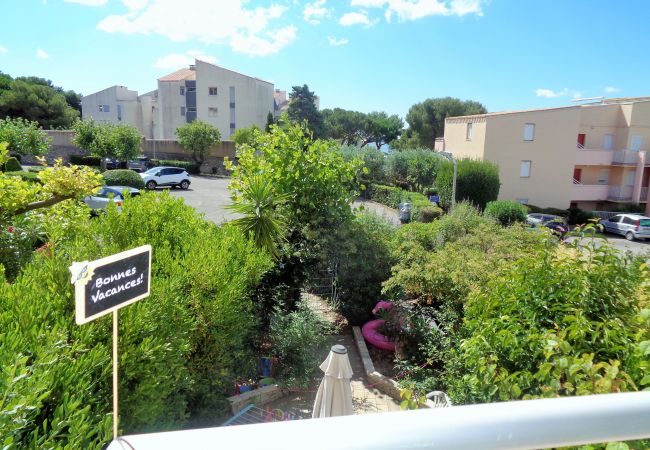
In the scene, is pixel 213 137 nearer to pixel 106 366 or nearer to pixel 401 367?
pixel 401 367

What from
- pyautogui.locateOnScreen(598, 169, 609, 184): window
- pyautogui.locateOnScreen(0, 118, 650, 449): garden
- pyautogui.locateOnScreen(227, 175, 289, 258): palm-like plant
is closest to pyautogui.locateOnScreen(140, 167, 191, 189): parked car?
pyautogui.locateOnScreen(0, 118, 650, 449): garden

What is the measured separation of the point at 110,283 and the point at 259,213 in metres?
5.73

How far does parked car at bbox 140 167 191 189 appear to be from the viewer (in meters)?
31.7

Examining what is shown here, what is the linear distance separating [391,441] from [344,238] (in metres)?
8.09

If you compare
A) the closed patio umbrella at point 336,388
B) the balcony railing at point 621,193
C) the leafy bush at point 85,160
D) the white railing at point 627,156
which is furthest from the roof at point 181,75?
the closed patio umbrella at point 336,388

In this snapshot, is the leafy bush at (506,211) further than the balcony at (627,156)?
No

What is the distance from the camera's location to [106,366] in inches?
104

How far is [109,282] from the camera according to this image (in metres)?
2.01

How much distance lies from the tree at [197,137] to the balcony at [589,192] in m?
30.5

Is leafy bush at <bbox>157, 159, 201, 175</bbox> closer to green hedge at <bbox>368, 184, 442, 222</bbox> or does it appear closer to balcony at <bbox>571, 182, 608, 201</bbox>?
green hedge at <bbox>368, 184, 442, 222</bbox>

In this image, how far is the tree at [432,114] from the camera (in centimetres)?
4859

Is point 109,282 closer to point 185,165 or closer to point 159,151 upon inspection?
point 185,165

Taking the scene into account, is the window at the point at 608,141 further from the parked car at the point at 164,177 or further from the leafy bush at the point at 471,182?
the parked car at the point at 164,177

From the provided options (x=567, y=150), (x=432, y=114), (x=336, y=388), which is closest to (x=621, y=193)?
(x=567, y=150)
